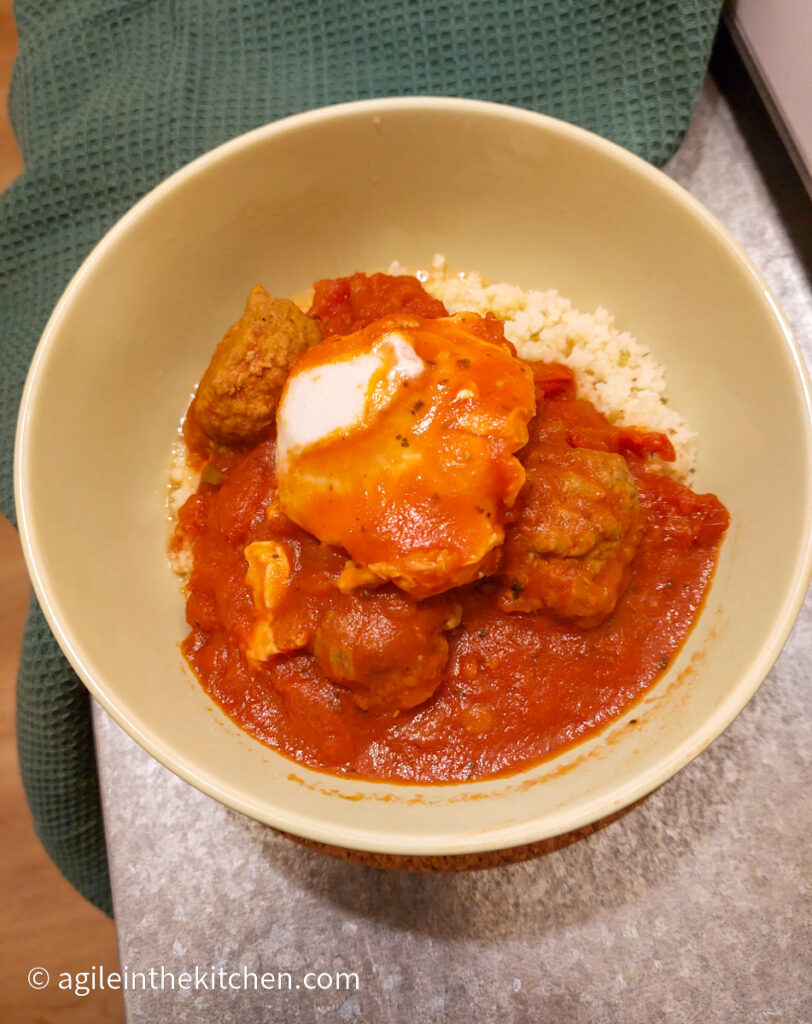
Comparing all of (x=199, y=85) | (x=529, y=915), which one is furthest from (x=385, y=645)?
(x=199, y=85)

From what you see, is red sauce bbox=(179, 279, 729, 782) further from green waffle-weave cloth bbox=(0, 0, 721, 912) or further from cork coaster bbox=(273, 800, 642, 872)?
green waffle-weave cloth bbox=(0, 0, 721, 912)

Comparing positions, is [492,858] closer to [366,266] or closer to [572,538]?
[572,538]

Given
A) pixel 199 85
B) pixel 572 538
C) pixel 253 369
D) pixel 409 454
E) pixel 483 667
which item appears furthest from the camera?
pixel 199 85

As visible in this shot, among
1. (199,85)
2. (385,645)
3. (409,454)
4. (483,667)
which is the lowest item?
(483,667)

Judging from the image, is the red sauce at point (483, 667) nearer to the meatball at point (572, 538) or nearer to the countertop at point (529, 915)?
the meatball at point (572, 538)

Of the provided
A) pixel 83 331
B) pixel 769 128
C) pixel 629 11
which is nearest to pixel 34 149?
pixel 83 331

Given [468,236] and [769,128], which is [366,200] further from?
[769,128]
